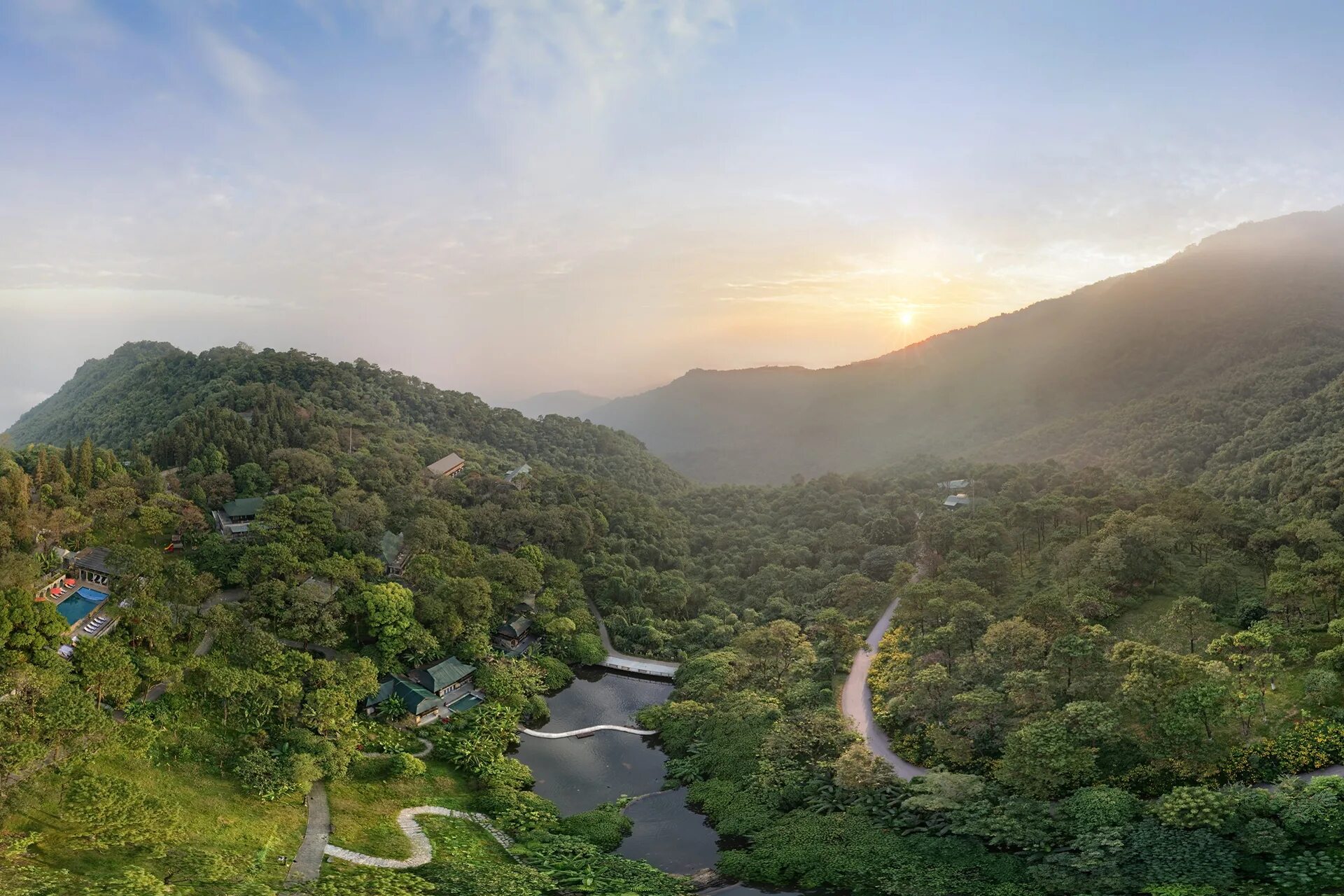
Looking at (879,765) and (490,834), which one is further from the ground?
(879,765)

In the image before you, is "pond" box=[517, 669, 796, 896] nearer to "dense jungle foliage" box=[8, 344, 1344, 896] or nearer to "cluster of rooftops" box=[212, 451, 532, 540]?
"dense jungle foliage" box=[8, 344, 1344, 896]

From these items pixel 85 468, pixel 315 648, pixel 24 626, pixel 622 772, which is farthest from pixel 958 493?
pixel 85 468

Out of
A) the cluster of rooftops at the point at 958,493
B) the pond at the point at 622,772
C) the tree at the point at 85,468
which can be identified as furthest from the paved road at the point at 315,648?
the cluster of rooftops at the point at 958,493

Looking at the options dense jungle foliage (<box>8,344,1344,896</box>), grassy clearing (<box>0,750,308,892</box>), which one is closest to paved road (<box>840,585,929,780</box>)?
dense jungle foliage (<box>8,344,1344,896</box>)

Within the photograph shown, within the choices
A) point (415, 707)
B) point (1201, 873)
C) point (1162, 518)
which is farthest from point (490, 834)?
point (1162, 518)

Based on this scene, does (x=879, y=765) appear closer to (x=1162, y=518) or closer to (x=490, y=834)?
(x=490, y=834)
